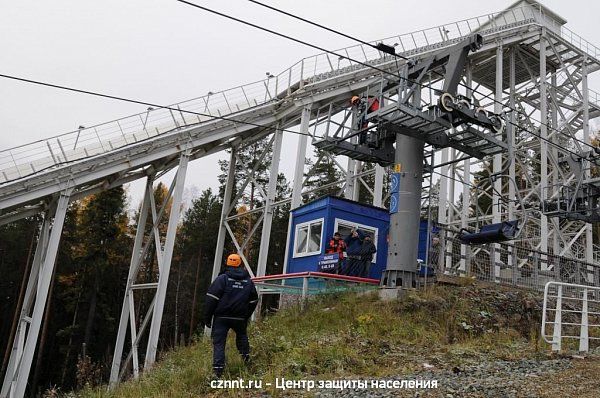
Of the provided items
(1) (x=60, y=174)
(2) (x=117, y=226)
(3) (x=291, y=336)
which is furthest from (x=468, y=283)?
(2) (x=117, y=226)

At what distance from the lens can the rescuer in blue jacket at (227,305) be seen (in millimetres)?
7645

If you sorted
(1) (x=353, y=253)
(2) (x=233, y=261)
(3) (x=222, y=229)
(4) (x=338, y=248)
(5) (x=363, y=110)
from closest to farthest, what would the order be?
(2) (x=233, y=261)
(4) (x=338, y=248)
(1) (x=353, y=253)
(5) (x=363, y=110)
(3) (x=222, y=229)

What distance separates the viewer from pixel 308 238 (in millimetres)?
15719

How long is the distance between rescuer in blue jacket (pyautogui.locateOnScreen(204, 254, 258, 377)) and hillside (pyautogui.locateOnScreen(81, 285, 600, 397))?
1.43ft

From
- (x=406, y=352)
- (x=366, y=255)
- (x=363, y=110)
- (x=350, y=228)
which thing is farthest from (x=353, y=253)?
(x=406, y=352)

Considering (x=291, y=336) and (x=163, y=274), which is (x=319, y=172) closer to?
Answer: (x=163, y=274)

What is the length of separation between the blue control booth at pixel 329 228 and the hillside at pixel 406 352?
3205mm

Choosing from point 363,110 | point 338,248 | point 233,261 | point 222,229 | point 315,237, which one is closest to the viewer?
point 233,261

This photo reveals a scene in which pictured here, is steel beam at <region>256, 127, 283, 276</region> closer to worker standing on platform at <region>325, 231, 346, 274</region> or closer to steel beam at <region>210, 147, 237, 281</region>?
steel beam at <region>210, 147, 237, 281</region>

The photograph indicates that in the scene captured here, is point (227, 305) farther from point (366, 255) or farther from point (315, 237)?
point (315, 237)

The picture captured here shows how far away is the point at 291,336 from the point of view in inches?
389

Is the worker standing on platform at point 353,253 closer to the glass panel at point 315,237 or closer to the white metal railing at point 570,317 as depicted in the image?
the glass panel at point 315,237

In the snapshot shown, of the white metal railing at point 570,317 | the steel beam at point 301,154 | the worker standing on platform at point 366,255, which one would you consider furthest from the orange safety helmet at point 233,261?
the steel beam at point 301,154

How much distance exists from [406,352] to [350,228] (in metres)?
6.54
